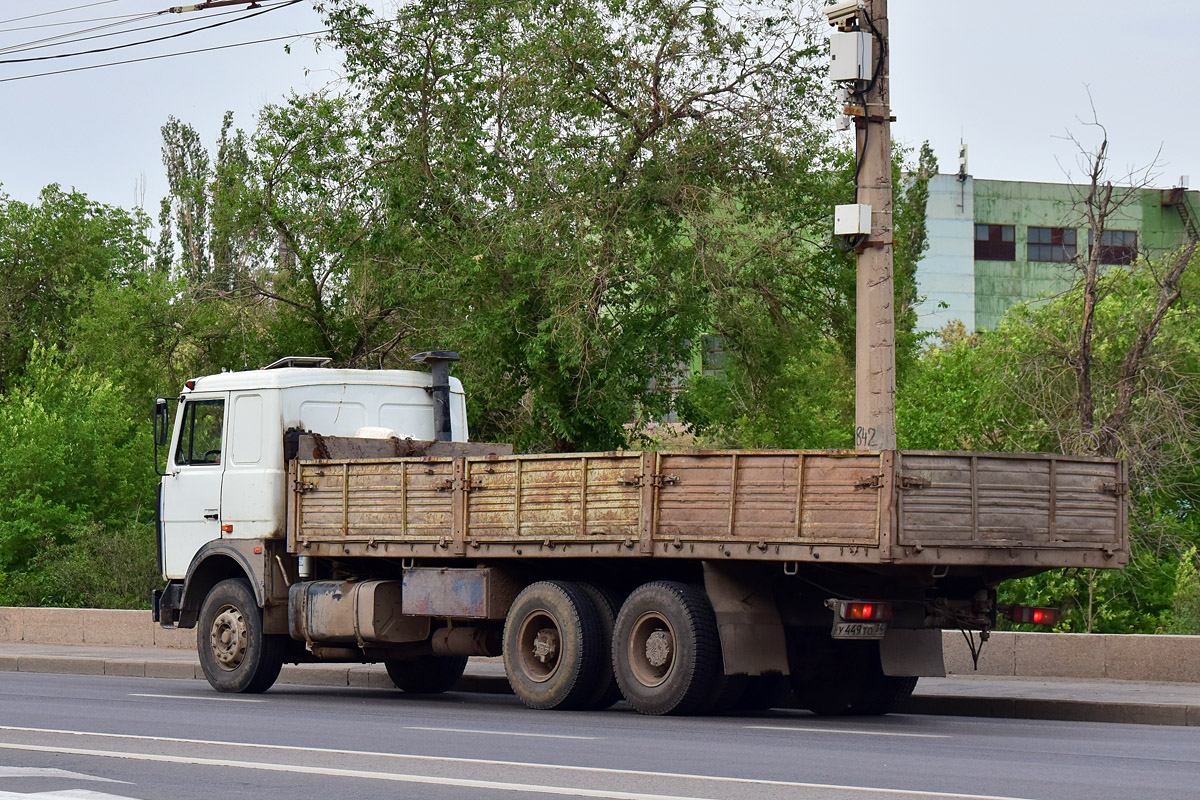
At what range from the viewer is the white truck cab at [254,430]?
1655 centimetres

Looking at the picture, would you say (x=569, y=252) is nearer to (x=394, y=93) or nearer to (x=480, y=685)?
(x=394, y=93)

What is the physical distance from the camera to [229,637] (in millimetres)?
16547

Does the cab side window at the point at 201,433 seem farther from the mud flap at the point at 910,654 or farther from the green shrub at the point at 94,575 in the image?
the green shrub at the point at 94,575

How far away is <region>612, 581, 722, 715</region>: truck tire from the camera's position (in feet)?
42.7

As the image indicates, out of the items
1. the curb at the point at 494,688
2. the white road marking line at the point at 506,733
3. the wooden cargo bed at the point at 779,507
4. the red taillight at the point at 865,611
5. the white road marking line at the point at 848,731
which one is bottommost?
the curb at the point at 494,688

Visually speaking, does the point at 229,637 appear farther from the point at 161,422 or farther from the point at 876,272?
the point at 876,272

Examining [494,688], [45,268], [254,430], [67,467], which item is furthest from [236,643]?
[45,268]

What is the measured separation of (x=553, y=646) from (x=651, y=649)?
45.6 inches

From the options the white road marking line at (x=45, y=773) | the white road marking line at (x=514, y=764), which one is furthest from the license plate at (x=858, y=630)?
the white road marking line at (x=45, y=773)

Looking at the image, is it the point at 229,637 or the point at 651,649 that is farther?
the point at 229,637

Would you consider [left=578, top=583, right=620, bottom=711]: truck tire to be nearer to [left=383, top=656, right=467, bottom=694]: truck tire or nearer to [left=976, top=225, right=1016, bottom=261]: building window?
[left=383, top=656, right=467, bottom=694]: truck tire

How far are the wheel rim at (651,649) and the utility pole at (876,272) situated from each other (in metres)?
2.91

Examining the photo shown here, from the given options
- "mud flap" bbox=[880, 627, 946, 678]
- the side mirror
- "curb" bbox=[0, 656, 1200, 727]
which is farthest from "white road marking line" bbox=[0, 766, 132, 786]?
"curb" bbox=[0, 656, 1200, 727]

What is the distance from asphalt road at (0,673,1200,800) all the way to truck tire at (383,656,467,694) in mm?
2739
